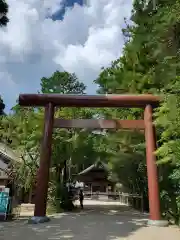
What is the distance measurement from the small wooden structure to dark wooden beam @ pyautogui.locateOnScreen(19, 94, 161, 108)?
81.1 feet

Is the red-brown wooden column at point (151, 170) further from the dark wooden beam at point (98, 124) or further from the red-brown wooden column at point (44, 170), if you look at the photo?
the red-brown wooden column at point (44, 170)

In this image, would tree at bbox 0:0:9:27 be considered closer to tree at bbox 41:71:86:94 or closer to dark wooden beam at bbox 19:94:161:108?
dark wooden beam at bbox 19:94:161:108

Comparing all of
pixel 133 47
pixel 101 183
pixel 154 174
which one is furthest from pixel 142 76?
pixel 101 183

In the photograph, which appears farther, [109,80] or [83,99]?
[109,80]

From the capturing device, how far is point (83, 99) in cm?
1087

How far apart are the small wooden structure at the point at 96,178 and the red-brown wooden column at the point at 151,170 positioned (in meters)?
25.0

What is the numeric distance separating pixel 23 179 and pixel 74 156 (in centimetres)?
451

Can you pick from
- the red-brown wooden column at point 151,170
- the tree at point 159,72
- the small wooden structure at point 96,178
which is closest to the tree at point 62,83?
the small wooden structure at point 96,178

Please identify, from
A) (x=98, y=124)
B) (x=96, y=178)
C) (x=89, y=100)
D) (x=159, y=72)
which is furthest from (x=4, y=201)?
(x=96, y=178)

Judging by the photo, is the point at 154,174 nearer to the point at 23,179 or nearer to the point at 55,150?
the point at 55,150

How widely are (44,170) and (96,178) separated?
26614 millimetres

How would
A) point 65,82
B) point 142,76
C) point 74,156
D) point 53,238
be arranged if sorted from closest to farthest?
point 53,238
point 142,76
point 74,156
point 65,82

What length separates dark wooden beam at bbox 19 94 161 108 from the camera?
35.0 feet

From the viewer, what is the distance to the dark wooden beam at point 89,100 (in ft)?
35.0
